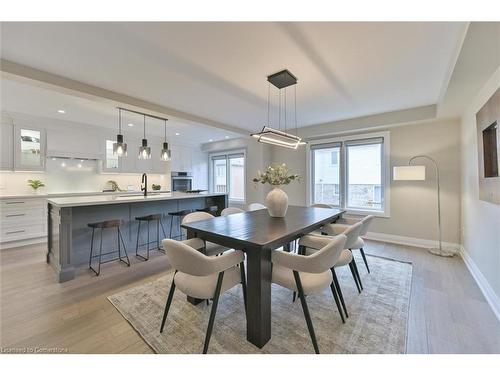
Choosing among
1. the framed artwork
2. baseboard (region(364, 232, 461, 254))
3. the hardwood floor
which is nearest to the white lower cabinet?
the hardwood floor

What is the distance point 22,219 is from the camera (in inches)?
152

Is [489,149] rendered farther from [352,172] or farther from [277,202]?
[352,172]

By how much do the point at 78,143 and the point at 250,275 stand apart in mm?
5357

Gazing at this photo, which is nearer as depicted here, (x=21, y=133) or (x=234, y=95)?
(x=234, y=95)

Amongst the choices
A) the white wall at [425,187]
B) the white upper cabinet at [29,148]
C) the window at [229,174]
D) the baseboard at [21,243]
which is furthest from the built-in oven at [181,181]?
the white wall at [425,187]

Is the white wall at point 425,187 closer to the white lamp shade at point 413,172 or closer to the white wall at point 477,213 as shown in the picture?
the white wall at point 477,213

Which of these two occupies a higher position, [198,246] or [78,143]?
[78,143]

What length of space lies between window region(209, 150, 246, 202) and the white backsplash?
2.63 m

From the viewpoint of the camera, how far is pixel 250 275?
154cm

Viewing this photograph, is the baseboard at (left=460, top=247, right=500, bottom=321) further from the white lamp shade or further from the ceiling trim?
the ceiling trim

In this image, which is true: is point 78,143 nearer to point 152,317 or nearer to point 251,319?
point 152,317

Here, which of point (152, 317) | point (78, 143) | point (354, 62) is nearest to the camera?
point (152, 317)
